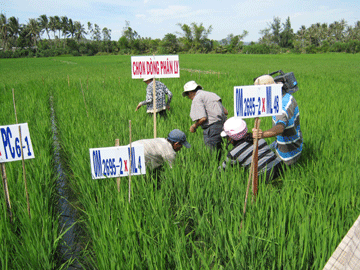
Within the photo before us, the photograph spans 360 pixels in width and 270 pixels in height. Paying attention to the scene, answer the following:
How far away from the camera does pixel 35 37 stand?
2758 inches

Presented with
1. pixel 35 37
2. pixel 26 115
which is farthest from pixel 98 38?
pixel 26 115

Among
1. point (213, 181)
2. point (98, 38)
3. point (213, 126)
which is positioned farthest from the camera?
point (98, 38)

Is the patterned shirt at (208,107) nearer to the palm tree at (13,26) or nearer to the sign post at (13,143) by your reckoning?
the sign post at (13,143)

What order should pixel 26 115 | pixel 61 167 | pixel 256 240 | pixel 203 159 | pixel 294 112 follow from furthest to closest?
pixel 26 115 < pixel 61 167 < pixel 203 159 < pixel 294 112 < pixel 256 240

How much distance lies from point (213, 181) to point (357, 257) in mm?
1370

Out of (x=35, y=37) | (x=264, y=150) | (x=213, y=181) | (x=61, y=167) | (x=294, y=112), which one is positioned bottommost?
(x=61, y=167)

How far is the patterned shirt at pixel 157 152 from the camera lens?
8.36ft

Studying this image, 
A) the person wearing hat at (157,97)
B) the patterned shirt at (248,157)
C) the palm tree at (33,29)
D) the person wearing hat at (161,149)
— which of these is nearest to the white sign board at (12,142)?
the person wearing hat at (161,149)

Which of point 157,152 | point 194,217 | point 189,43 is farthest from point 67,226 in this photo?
point 189,43

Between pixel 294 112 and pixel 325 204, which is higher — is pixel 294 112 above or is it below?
above

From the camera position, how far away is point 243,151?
7.68ft

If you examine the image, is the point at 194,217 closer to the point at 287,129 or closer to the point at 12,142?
the point at 287,129

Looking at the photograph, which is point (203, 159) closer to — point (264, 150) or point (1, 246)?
point (264, 150)

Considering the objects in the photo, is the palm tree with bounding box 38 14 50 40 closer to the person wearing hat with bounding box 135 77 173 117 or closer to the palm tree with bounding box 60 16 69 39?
the palm tree with bounding box 60 16 69 39
